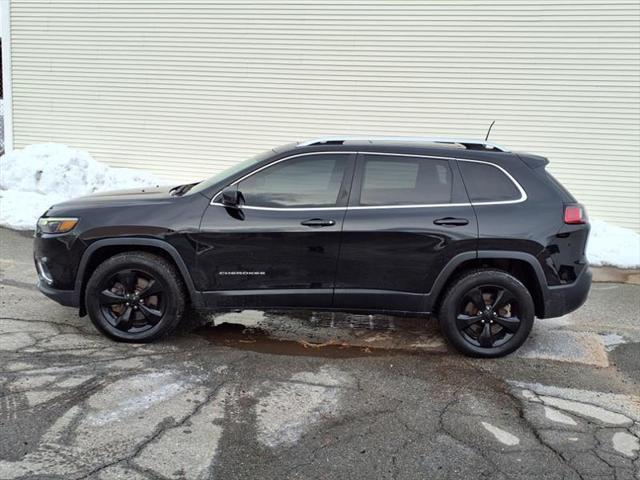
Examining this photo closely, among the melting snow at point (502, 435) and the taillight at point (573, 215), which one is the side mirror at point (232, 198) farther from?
the taillight at point (573, 215)

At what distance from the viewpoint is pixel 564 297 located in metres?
4.66

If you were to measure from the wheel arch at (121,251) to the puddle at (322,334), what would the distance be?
597mm

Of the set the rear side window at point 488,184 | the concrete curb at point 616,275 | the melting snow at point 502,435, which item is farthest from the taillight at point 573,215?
the concrete curb at point 616,275

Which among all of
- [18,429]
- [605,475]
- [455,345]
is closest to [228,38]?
[455,345]

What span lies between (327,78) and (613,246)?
546 cm

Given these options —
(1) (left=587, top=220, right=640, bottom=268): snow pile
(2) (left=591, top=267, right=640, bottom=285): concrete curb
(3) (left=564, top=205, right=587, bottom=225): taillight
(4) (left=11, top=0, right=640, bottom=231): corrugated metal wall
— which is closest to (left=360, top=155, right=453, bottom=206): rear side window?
(3) (left=564, top=205, right=587, bottom=225): taillight

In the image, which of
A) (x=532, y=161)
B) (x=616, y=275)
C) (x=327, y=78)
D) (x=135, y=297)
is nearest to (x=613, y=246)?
(x=616, y=275)

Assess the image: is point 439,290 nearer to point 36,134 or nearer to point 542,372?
point 542,372

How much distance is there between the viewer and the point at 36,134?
1201cm

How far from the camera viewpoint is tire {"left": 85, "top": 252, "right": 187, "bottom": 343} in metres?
4.63

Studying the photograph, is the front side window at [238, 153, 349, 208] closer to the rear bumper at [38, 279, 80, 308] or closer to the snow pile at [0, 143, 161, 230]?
the rear bumper at [38, 279, 80, 308]

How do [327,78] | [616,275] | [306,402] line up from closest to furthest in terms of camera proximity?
[306,402] < [616,275] < [327,78]

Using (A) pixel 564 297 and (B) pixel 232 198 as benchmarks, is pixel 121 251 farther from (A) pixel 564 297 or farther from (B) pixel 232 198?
(A) pixel 564 297

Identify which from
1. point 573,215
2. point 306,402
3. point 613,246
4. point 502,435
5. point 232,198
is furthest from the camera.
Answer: point 613,246
